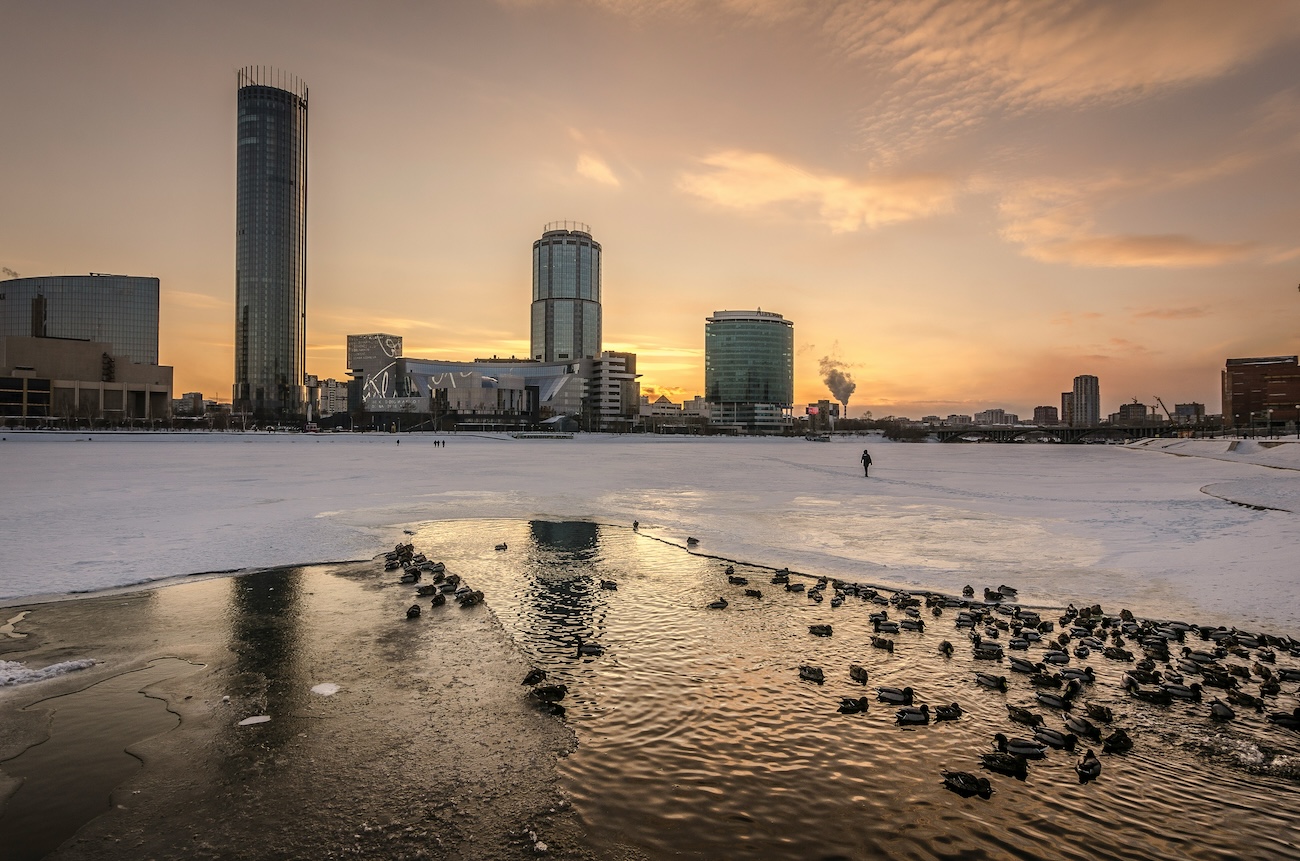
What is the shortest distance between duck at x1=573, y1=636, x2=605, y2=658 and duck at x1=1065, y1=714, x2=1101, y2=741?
7.40 meters

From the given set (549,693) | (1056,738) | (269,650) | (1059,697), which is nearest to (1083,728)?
(1056,738)

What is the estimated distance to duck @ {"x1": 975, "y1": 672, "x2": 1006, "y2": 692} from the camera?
35.1 ft

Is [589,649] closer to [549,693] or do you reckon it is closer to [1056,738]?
[549,693]

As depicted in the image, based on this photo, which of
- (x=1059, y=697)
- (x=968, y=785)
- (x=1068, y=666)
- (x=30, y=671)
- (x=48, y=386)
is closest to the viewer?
(x=968, y=785)

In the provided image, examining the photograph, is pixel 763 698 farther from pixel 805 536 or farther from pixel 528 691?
pixel 805 536

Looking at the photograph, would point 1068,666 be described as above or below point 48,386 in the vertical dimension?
below

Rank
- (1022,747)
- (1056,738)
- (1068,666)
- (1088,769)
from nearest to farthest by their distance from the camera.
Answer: (1088,769)
(1022,747)
(1056,738)
(1068,666)

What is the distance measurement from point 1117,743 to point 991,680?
218 cm

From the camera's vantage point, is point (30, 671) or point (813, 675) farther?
point (813, 675)

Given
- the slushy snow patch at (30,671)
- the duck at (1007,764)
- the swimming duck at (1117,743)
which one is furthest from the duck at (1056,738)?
the slushy snow patch at (30,671)

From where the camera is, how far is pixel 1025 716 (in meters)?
9.55

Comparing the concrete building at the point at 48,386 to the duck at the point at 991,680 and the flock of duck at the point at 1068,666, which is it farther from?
the duck at the point at 991,680

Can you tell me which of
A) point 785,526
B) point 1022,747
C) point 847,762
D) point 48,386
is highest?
point 48,386

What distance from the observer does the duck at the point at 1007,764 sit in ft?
27.0
